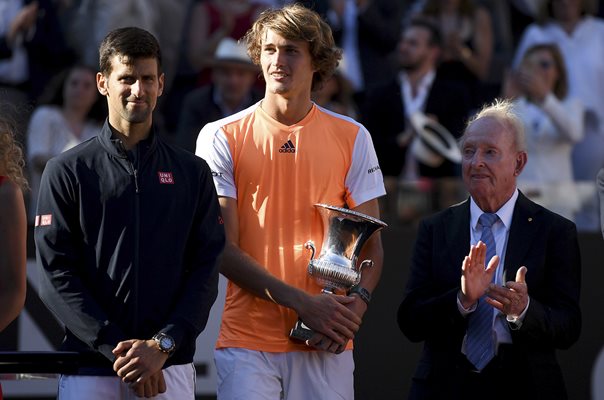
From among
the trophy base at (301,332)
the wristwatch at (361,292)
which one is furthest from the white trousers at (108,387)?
the wristwatch at (361,292)

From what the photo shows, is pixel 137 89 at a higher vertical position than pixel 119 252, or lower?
higher

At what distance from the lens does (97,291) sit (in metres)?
4.79

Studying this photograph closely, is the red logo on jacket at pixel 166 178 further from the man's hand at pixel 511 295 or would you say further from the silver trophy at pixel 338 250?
the man's hand at pixel 511 295

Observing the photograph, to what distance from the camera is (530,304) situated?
5074mm

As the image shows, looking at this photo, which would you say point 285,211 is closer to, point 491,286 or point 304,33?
point 304,33

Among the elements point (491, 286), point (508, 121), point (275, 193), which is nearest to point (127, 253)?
point (275, 193)

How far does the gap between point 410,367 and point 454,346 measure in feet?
5.39

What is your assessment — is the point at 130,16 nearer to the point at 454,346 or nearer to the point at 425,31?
the point at 425,31

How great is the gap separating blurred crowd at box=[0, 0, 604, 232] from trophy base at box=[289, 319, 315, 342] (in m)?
2.88

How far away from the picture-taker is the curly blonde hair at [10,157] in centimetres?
482

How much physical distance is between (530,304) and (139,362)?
5.59 feet

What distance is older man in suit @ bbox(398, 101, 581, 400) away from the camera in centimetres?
517

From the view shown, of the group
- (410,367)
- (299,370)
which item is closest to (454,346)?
(299,370)

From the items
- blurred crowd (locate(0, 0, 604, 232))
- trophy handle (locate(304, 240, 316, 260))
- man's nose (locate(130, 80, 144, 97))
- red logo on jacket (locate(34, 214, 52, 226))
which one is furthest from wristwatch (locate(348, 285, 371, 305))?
blurred crowd (locate(0, 0, 604, 232))
